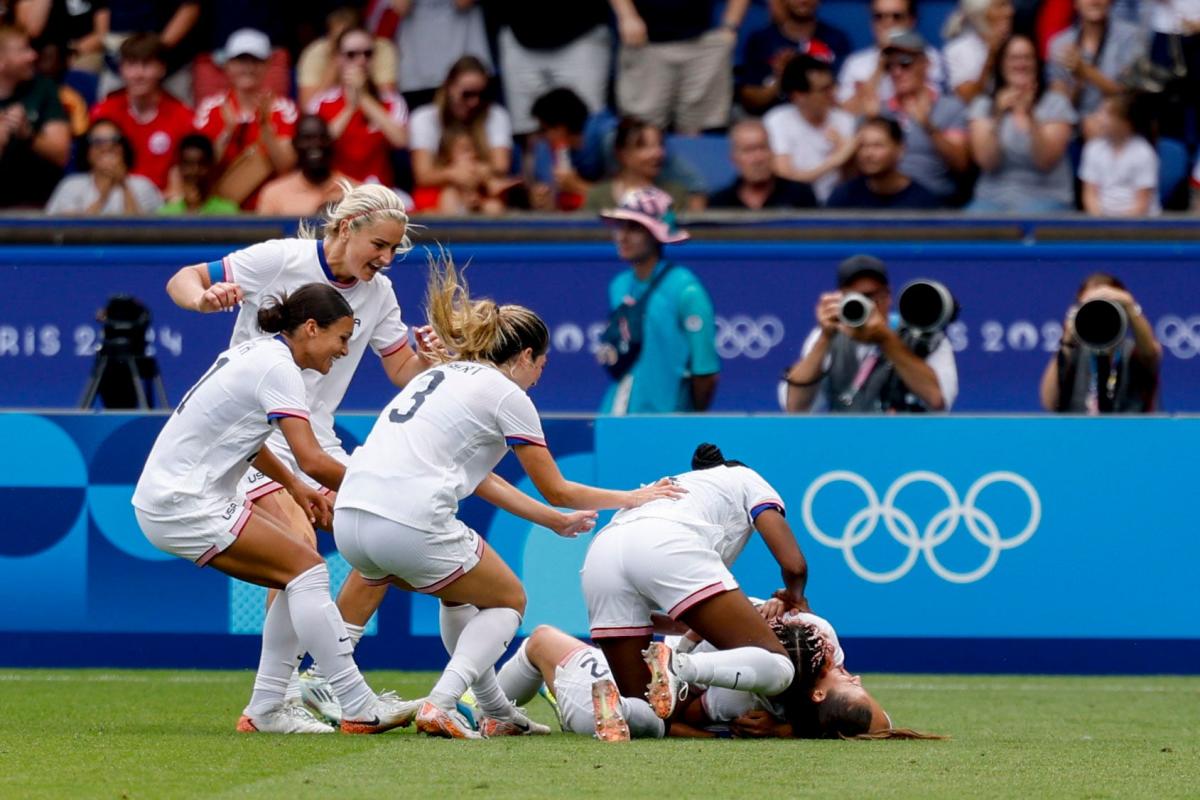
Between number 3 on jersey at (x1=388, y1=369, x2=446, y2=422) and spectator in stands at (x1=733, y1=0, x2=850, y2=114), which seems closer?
number 3 on jersey at (x1=388, y1=369, x2=446, y2=422)

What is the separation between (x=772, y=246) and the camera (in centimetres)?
1288

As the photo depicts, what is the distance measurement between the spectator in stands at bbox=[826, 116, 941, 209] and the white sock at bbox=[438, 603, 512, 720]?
6405 millimetres

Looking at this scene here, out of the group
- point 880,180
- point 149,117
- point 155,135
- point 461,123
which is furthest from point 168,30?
point 880,180

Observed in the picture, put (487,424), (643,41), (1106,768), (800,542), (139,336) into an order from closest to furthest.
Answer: (1106,768)
(487,424)
(800,542)
(139,336)
(643,41)

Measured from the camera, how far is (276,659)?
7.25m

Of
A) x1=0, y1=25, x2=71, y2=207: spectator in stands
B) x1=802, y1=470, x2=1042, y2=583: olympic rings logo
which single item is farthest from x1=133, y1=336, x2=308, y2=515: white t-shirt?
x1=0, y1=25, x2=71, y2=207: spectator in stands

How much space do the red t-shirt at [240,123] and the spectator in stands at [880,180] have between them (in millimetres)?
3819

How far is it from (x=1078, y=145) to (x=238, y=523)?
8.10m

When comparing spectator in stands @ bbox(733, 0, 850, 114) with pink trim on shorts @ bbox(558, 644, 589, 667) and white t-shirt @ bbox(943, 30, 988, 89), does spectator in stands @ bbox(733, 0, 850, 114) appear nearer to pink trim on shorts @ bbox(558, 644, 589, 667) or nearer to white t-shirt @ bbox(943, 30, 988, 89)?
white t-shirt @ bbox(943, 30, 988, 89)

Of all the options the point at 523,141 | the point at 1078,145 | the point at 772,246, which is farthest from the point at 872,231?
the point at 523,141

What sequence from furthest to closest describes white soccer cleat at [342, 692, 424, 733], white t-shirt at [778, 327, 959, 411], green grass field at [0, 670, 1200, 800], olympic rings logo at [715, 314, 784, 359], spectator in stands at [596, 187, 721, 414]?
olympic rings logo at [715, 314, 784, 359]
spectator in stands at [596, 187, 721, 414]
white t-shirt at [778, 327, 959, 411]
white soccer cleat at [342, 692, 424, 733]
green grass field at [0, 670, 1200, 800]

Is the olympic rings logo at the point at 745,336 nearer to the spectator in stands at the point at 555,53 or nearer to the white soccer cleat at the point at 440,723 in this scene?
the spectator in stands at the point at 555,53

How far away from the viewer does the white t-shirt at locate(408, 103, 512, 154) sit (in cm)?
1390

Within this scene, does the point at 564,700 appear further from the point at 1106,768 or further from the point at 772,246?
the point at 772,246
